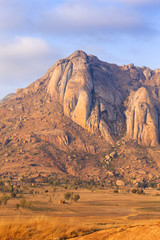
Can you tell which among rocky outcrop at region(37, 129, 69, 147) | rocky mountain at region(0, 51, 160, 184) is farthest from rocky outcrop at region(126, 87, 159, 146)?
rocky outcrop at region(37, 129, 69, 147)

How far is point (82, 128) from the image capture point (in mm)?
106062

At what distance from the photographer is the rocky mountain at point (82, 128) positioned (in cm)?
8800

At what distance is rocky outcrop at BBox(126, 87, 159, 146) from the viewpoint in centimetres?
10331

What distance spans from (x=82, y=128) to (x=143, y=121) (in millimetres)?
21848

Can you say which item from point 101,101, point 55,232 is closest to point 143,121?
point 101,101

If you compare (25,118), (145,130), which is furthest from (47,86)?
(145,130)

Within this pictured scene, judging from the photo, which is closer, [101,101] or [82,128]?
[82,128]

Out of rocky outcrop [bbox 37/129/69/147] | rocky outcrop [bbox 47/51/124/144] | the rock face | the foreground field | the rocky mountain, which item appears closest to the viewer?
the foreground field

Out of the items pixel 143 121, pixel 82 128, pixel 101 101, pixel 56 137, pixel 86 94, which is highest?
pixel 86 94

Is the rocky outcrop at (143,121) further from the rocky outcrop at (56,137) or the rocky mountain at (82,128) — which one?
the rocky outcrop at (56,137)

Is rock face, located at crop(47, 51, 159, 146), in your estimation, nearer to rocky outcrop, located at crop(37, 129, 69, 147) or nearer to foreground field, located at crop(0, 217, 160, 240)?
rocky outcrop, located at crop(37, 129, 69, 147)

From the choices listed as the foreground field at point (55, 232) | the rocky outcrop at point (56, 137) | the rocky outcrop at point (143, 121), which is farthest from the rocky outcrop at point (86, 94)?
the foreground field at point (55, 232)

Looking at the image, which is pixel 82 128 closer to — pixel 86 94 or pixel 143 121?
pixel 86 94

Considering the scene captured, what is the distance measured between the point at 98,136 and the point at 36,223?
3640 inches
